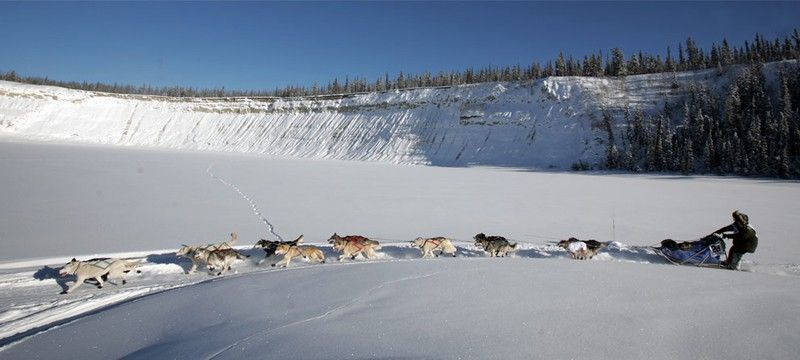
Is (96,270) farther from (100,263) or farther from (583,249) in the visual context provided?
(583,249)

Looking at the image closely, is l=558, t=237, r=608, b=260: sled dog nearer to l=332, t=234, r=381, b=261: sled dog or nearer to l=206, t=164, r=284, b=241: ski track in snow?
l=332, t=234, r=381, b=261: sled dog

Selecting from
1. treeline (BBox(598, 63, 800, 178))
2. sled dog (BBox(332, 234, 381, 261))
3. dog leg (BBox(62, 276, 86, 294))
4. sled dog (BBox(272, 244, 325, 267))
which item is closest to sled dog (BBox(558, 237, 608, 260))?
sled dog (BBox(332, 234, 381, 261))

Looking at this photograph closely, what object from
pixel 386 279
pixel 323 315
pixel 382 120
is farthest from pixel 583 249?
pixel 382 120

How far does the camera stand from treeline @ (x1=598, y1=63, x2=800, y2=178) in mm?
39344

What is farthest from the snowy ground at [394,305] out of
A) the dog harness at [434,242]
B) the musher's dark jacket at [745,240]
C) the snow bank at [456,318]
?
the musher's dark jacket at [745,240]

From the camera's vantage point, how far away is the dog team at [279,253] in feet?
18.8

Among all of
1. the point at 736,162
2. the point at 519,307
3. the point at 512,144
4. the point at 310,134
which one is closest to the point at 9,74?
the point at 310,134

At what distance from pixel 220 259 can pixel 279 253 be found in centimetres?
107

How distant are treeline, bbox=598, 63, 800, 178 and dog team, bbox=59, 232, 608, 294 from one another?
4553 centimetres

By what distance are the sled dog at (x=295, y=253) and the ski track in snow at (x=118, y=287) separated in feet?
0.65

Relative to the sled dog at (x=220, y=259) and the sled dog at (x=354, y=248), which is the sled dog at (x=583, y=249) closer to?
the sled dog at (x=354, y=248)

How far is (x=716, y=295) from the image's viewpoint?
153 inches

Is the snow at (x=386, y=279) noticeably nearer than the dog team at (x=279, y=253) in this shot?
Yes

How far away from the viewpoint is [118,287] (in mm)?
5711
